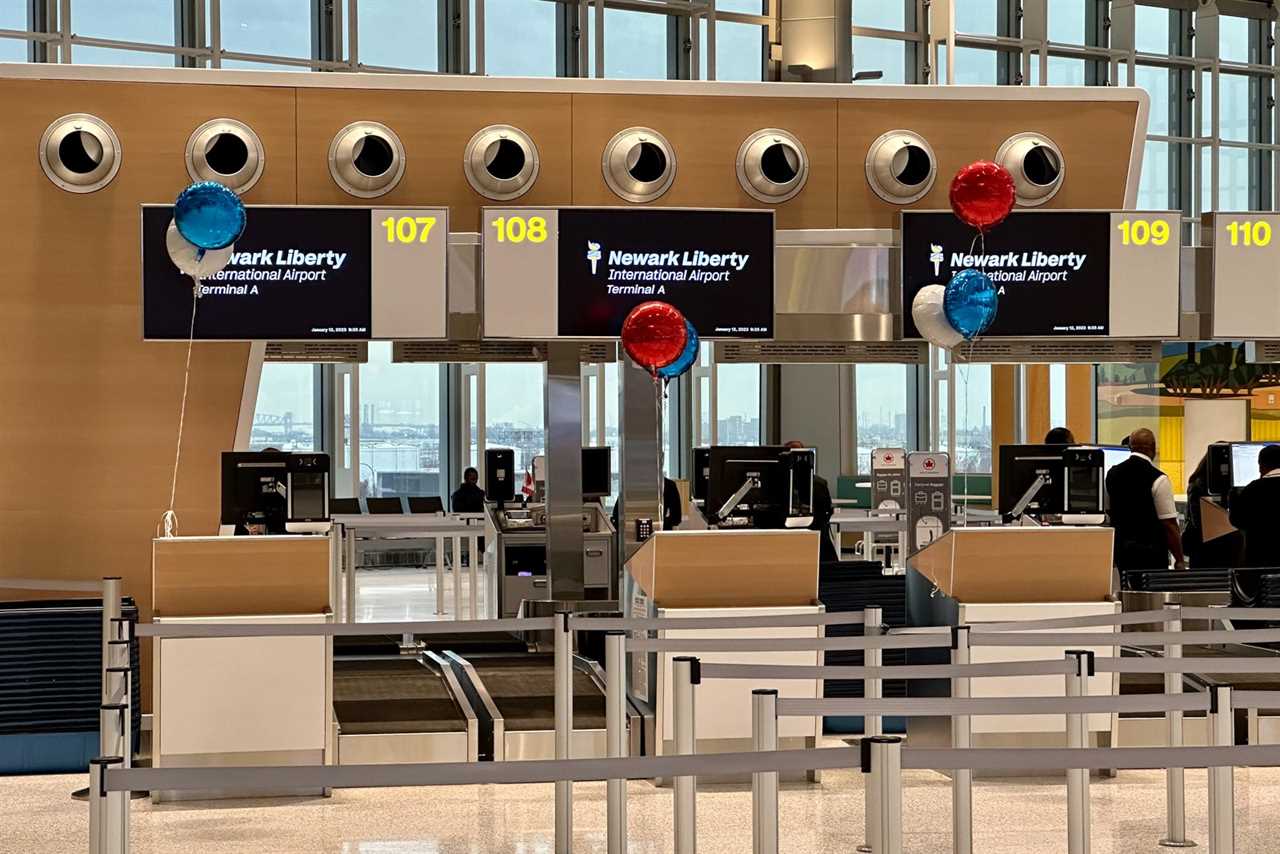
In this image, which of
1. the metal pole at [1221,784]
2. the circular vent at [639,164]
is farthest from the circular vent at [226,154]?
the metal pole at [1221,784]

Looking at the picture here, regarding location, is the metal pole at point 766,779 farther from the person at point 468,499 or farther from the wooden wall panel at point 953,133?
the person at point 468,499

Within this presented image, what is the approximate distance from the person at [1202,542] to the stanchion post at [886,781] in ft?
25.9

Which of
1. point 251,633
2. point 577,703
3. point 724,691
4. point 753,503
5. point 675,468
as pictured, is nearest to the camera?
point 251,633

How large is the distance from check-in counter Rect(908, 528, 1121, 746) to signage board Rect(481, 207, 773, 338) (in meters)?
1.89

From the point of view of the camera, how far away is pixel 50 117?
332 inches

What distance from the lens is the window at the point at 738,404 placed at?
19.5m

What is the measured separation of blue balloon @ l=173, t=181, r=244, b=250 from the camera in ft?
23.9

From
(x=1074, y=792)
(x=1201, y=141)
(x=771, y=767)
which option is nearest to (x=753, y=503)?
(x=1074, y=792)

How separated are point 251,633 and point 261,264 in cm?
289

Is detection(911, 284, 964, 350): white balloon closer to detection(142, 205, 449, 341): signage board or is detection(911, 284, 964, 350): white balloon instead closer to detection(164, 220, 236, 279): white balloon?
detection(142, 205, 449, 341): signage board

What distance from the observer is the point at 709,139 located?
30.5 feet

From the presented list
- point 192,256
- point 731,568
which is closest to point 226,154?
point 192,256

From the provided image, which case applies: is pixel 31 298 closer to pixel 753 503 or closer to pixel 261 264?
pixel 261 264

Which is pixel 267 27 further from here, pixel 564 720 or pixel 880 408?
pixel 564 720
